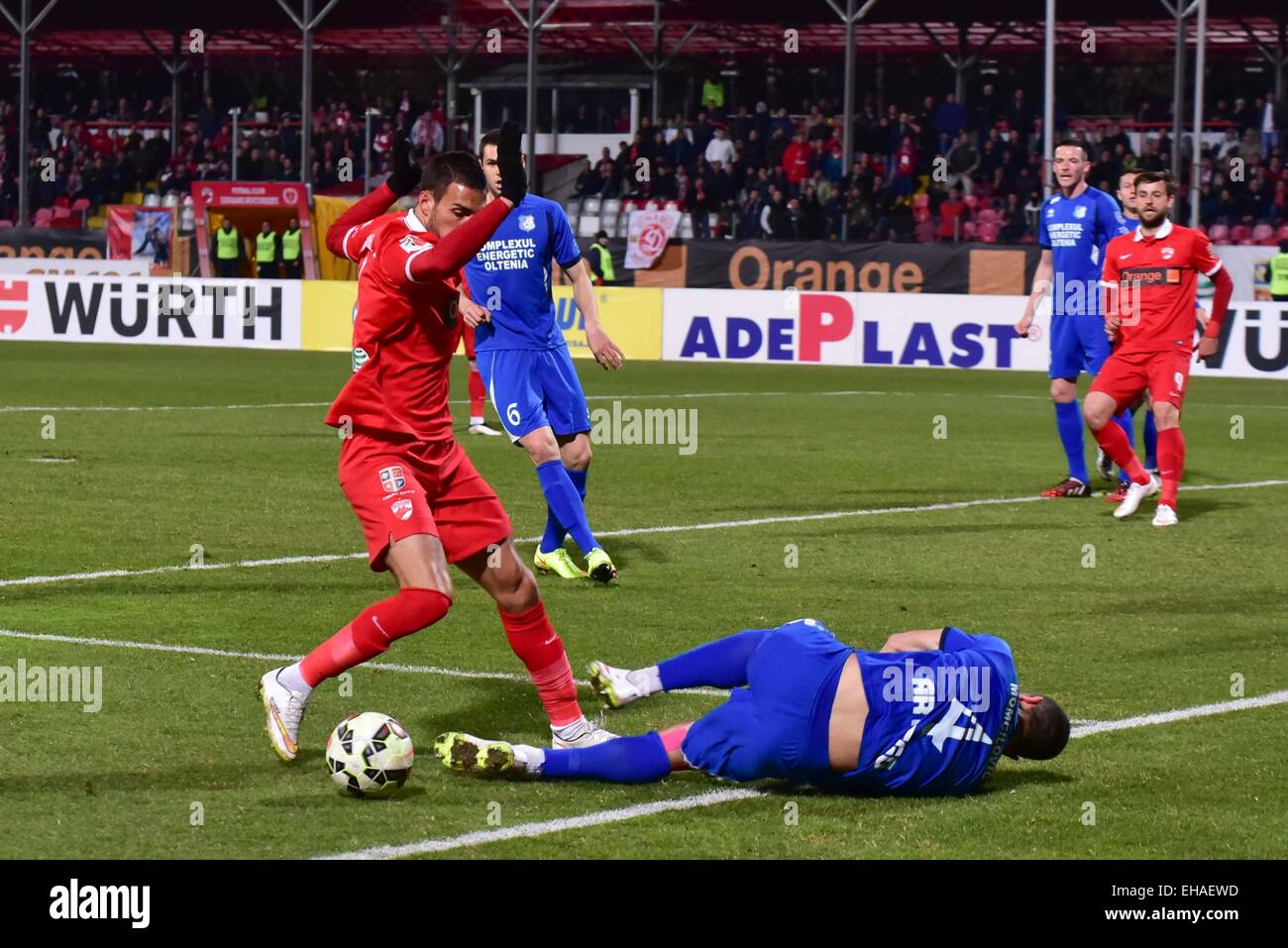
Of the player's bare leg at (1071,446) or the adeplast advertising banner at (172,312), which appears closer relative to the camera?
the player's bare leg at (1071,446)

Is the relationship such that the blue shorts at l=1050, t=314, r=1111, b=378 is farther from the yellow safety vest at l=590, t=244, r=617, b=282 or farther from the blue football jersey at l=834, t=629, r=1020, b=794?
the yellow safety vest at l=590, t=244, r=617, b=282

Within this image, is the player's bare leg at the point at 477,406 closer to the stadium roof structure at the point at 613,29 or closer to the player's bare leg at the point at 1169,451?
the player's bare leg at the point at 1169,451

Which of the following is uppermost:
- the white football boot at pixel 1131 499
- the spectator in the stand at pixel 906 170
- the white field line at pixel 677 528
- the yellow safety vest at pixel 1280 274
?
the spectator in the stand at pixel 906 170

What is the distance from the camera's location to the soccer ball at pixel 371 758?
6047 mm

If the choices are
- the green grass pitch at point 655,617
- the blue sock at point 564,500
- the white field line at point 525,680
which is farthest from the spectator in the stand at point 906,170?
the white field line at point 525,680

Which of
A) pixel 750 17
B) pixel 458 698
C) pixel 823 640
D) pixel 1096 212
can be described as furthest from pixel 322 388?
pixel 750 17

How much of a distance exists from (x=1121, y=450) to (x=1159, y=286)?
43.4 inches

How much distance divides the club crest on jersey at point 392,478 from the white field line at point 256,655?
1.45m

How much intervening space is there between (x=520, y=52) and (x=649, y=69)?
18.7 feet

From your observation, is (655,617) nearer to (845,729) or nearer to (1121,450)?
(845,729)

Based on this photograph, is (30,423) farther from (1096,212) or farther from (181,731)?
(181,731)

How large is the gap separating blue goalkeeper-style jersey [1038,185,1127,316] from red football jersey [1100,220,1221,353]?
4.44 feet

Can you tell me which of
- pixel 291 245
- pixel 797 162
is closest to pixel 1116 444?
pixel 797 162

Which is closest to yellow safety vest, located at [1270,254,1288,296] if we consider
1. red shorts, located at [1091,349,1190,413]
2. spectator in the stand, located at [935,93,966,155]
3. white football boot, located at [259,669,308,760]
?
spectator in the stand, located at [935,93,966,155]
